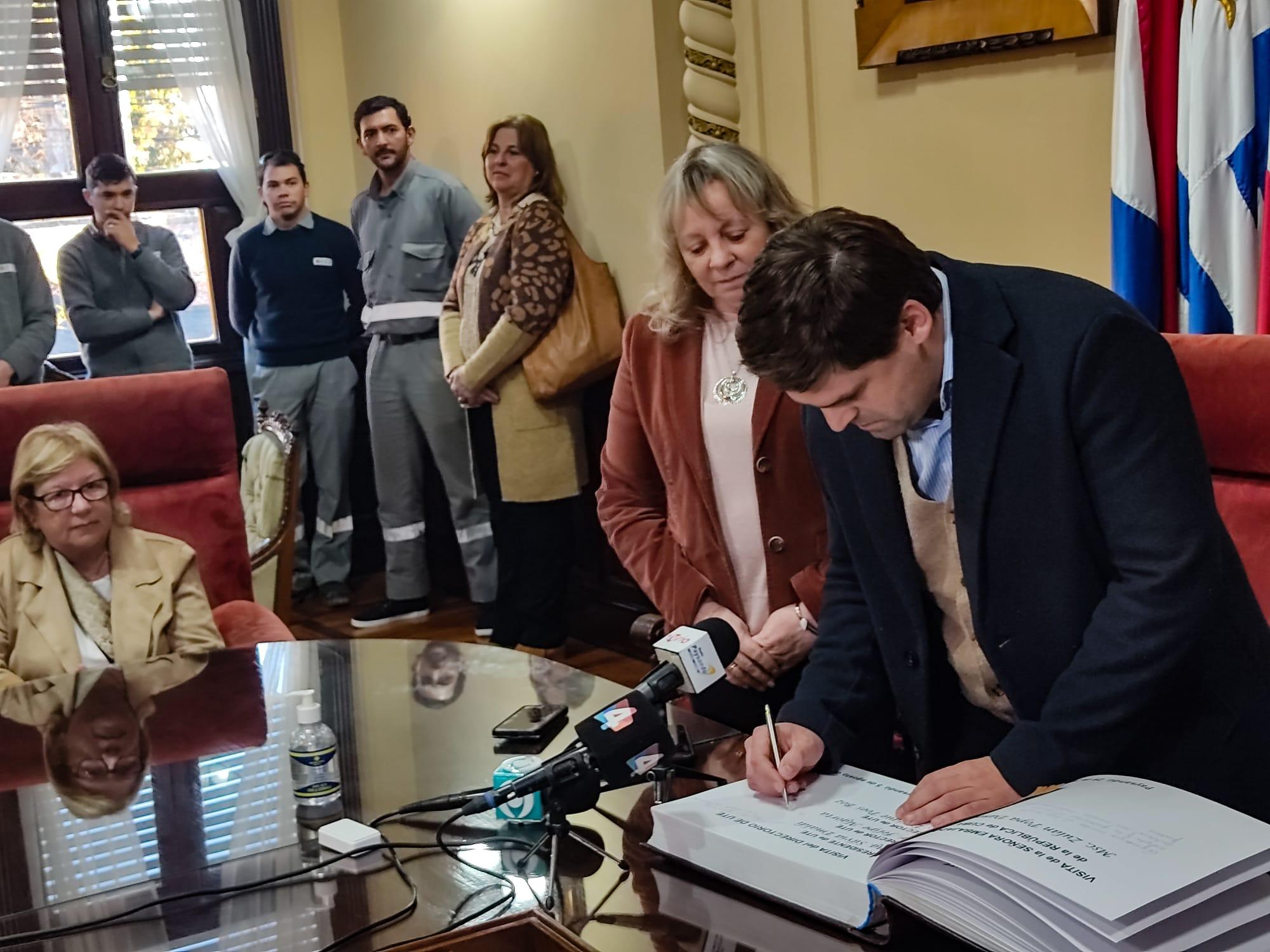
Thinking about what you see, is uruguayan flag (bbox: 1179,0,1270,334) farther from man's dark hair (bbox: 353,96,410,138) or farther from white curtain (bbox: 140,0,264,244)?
white curtain (bbox: 140,0,264,244)

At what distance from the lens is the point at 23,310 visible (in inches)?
182

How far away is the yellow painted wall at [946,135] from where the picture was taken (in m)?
2.86

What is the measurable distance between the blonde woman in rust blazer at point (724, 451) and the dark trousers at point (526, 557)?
1.96 metres

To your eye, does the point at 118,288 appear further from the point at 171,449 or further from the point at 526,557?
the point at 171,449

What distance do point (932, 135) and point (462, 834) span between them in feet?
7.04

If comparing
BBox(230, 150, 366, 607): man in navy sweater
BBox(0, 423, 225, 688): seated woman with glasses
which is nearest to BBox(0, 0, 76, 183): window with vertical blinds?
BBox(230, 150, 366, 607): man in navy sweater

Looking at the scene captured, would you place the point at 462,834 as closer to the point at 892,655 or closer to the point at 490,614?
the point at 892,655

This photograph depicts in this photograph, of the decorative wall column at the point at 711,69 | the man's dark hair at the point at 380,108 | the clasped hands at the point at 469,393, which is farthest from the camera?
the man's dark hair at the point at 380,108

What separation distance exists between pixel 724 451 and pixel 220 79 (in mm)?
4097

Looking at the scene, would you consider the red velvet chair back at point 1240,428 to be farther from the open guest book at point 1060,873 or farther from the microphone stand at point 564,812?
the microphone stand at point 564,812

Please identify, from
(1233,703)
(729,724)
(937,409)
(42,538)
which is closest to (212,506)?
(42,538)

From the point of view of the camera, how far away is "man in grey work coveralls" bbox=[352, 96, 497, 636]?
466 cm

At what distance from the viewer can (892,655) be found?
156 cm

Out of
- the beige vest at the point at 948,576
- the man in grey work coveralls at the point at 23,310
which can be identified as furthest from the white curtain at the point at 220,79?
the beige vest at the point at 948,576
